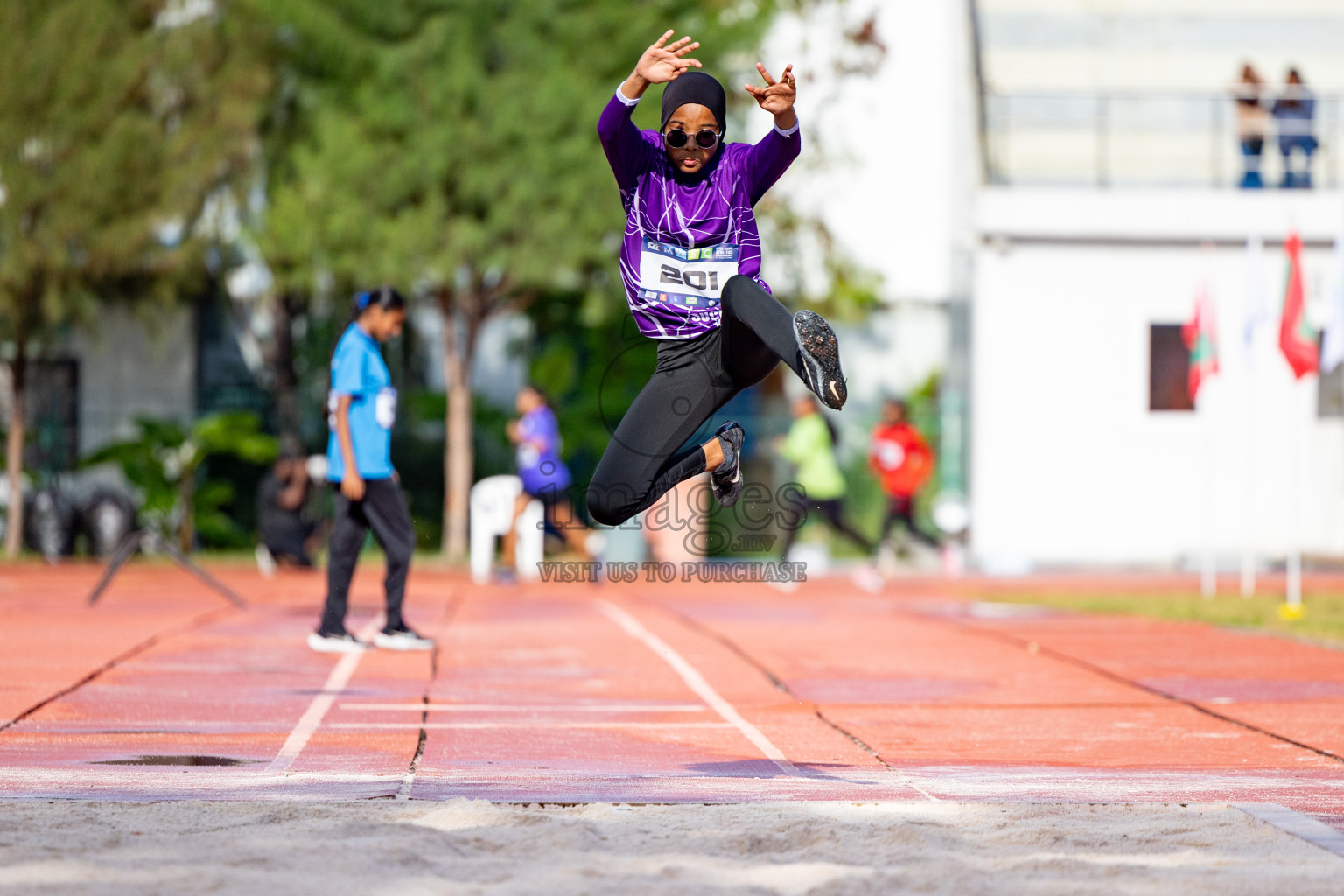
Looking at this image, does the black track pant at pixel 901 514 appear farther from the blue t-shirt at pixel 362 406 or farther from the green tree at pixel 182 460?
the blue t-shirt at pixel 362 406

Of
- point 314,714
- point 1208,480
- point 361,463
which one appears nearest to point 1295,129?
point 1208,480

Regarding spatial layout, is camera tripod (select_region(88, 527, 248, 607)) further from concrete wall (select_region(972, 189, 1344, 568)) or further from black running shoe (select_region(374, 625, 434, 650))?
concrete wall (select_region(972, 189, 1344, 568))

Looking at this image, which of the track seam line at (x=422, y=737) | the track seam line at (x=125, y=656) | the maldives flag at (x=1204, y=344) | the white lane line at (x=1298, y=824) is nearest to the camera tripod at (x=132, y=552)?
the track seam line at (x=125, y=656)

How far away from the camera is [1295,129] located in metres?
19.9

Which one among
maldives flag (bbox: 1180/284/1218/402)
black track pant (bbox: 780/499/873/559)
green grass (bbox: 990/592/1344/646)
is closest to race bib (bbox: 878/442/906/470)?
black track pant (bbox: 780/499/873/559)

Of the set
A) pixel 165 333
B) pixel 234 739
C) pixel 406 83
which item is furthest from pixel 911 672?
pixel 165 333

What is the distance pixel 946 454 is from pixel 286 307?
29.8 feet

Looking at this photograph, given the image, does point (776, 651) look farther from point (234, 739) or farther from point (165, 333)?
point (165, 333)

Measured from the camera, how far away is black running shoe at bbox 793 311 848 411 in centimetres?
509

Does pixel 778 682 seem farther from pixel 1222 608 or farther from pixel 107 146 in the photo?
pixel 107 146

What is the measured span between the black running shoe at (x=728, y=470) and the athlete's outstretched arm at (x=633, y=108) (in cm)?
100

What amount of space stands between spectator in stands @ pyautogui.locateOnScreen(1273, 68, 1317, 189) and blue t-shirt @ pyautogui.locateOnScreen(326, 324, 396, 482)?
46.1 ft

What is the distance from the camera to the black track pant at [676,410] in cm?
566

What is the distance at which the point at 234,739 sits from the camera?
6.29 meters
